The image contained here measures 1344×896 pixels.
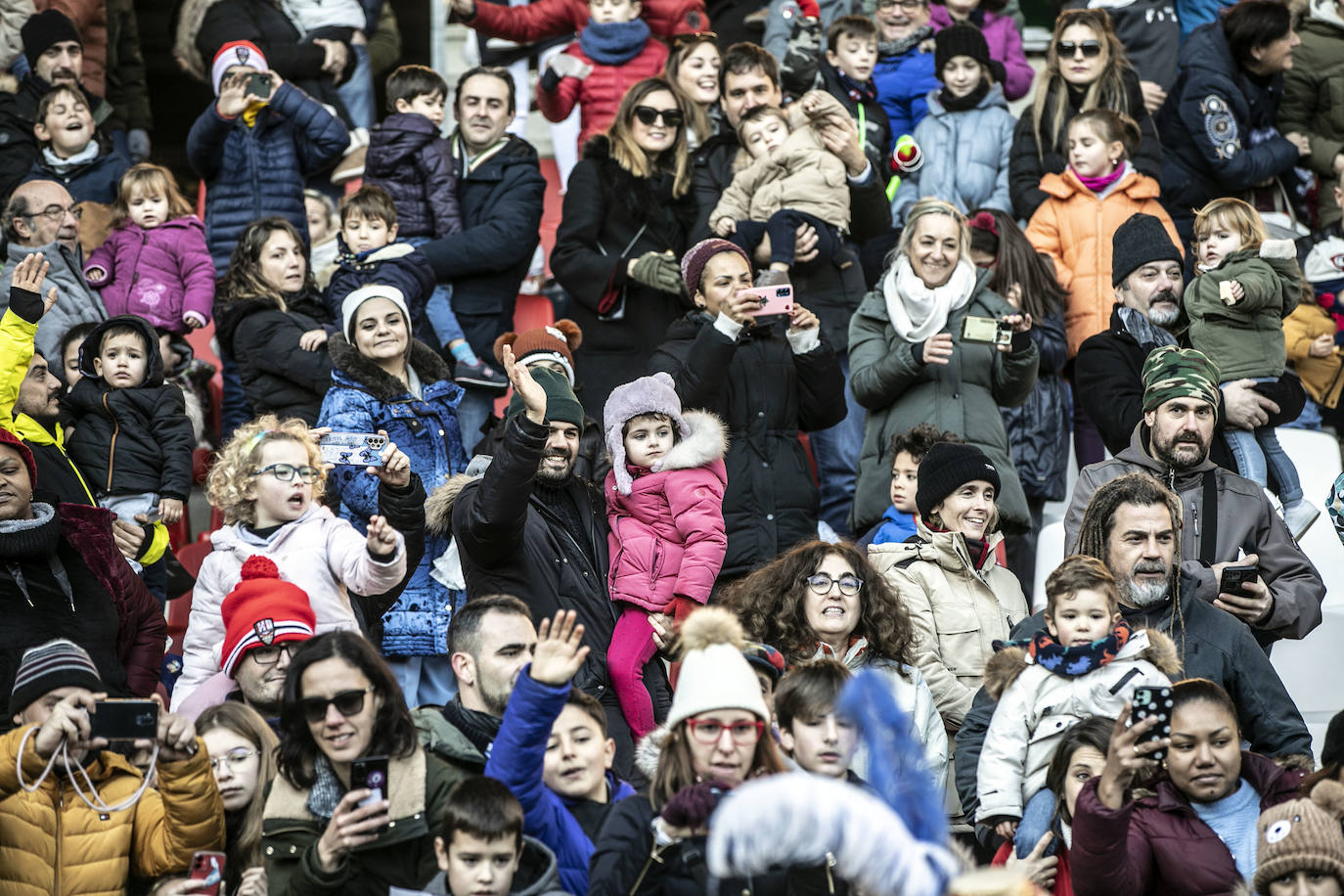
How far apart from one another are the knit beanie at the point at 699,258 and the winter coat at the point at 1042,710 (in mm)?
2663

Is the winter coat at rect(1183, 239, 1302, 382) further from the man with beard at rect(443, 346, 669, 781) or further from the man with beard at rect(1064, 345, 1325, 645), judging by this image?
the man with beard at rect(443, 346, 669, 781)

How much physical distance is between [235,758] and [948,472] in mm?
2916

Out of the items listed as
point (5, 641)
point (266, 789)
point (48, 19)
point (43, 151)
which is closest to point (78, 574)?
point (5, 641)

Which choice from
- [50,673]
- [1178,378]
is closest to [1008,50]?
[1178,378]

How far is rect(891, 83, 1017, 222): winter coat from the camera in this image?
34.1 ft

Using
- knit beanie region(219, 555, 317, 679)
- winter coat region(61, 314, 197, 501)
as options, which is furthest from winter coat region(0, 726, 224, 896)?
winter coat region(61, 314, 197, 501)

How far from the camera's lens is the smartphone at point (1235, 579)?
271 inches

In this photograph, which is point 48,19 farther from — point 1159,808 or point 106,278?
point 1159,808

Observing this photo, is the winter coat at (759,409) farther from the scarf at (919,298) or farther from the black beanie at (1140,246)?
the black beanie at (1140,246)

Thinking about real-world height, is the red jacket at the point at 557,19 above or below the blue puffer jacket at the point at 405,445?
above

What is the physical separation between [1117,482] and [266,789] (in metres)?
3.04

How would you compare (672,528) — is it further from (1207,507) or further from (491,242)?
(491,242)

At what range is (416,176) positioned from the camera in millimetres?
9938

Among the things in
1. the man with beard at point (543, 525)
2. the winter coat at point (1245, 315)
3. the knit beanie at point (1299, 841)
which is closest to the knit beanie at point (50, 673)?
the man with beard at point (543, 525)
